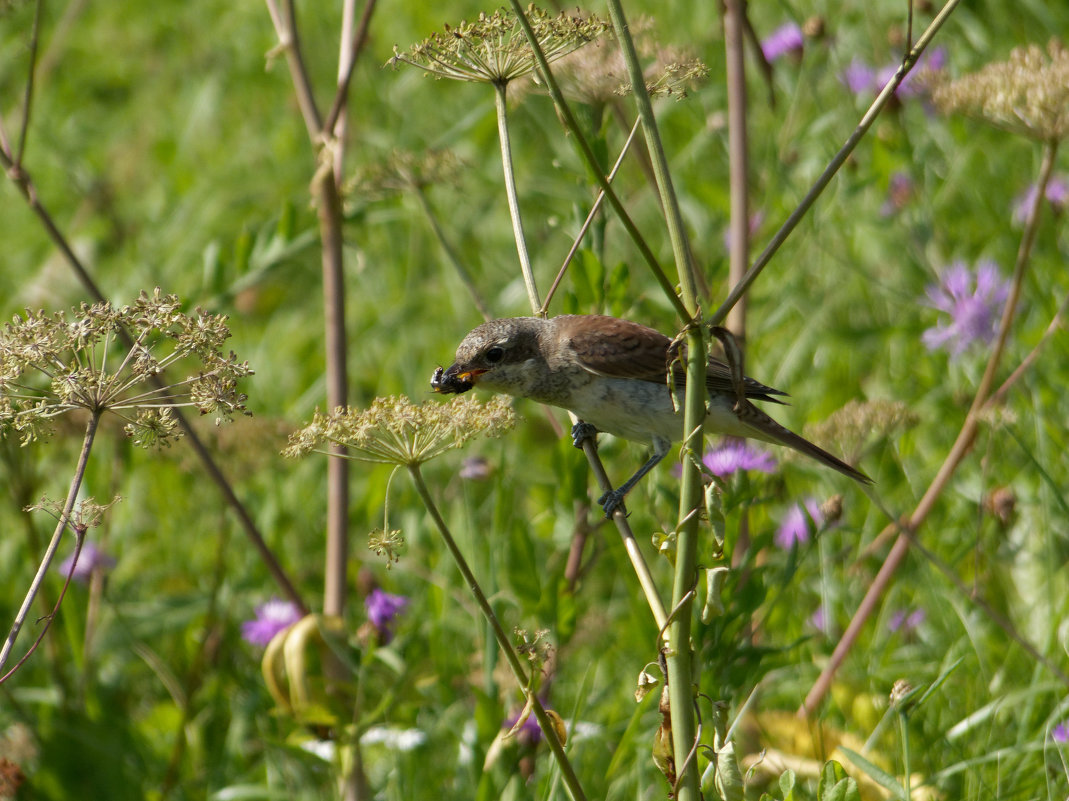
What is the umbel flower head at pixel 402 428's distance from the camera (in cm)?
199

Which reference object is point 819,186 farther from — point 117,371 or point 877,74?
point 877,74

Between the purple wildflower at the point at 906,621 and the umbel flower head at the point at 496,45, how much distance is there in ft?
7.28

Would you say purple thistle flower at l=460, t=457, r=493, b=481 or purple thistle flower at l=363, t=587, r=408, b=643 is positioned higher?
purple thistle flower at l=460, t=457, r=493, b=481

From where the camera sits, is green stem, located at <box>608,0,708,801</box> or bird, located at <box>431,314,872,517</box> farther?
bird, located at <box>431,314,872,517</box>

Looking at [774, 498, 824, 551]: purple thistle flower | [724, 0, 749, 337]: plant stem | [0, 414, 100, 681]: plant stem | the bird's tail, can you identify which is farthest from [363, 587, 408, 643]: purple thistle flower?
[0, 414, 100, 681]: plant stem

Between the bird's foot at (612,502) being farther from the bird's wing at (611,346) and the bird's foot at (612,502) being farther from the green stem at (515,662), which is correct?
the bird's wing at (611,346)

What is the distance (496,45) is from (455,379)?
1047 mm

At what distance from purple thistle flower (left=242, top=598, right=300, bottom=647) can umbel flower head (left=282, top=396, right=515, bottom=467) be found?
1968 millimetres

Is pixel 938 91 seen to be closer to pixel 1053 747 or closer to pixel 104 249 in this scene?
pixel 1053 747

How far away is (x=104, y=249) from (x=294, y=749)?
4.03m

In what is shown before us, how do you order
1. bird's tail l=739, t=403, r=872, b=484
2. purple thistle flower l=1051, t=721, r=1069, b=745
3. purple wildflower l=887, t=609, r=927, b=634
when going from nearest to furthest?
purple thistle flower l=1051, t=721, r=1069, b=745
bird's tail l=739, t=403, r=872, b=484
purple wildflower l=887, t=609, r=927, b=634

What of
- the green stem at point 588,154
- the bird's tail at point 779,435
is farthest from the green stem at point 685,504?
the bird's tail at point 779,435

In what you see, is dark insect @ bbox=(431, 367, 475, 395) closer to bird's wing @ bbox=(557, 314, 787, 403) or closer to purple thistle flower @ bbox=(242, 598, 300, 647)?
bird's wing @ bbox=(557, 314, 787, 403)

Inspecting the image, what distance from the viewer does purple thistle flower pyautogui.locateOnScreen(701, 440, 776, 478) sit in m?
3.57
